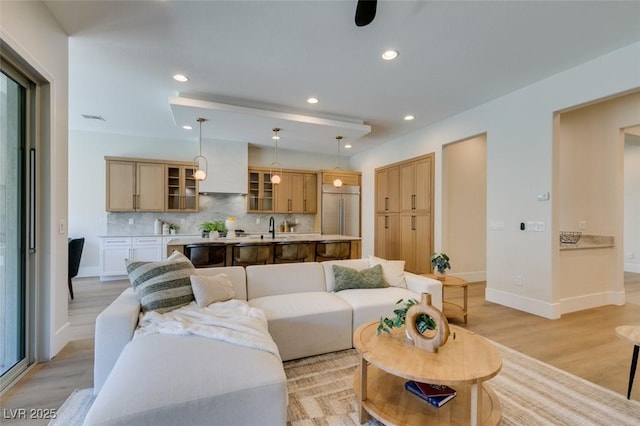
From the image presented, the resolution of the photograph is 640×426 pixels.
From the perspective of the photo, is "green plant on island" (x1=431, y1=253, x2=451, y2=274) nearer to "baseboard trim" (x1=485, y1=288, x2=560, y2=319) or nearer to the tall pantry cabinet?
"baseboard trim" (x1=485, y1=288, x2=560, y2=319)

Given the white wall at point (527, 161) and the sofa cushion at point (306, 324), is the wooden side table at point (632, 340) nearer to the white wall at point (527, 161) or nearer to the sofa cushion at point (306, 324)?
the white wall at point (527, 161)

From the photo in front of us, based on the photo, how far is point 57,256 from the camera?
2523mm

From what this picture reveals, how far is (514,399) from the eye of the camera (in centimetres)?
190

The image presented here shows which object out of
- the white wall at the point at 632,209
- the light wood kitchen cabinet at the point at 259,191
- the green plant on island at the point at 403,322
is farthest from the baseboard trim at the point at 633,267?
the light wood kitchen cabinet at the point at 259,191

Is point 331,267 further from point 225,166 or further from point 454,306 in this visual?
point 225,166

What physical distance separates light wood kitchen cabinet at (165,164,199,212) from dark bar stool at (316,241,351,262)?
2.95 metres

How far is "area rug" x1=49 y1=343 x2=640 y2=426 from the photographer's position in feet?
5.59

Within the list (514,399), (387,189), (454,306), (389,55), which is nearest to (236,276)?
(514,399)

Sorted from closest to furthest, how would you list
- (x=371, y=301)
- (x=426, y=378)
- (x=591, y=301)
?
(x=426, y=378) < (x=371, y=301) < (x=591, y=301)

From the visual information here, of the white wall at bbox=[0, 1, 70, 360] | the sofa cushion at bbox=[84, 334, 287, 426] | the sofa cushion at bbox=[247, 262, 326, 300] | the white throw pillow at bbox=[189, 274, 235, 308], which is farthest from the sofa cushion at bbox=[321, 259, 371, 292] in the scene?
the white wall at bbox=[0, 1, 70, 360]

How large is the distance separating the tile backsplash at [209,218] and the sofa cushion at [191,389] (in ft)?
16.3

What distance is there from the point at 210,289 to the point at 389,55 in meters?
2.82

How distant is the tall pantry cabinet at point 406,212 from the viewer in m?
5.15

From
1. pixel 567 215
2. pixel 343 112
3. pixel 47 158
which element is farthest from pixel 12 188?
pixel 567 215
